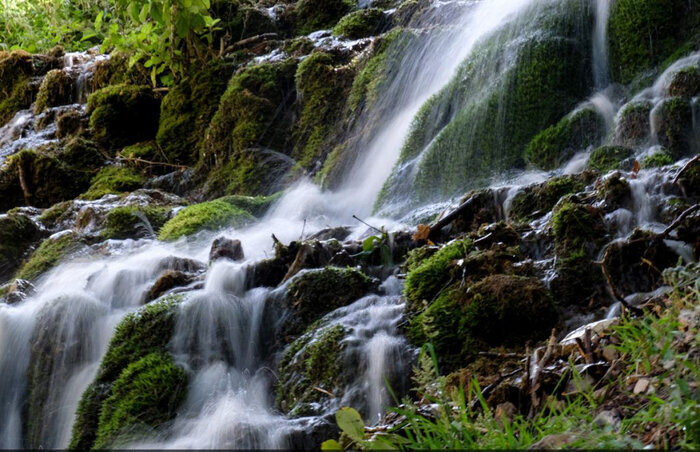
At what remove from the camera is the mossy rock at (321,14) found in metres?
10.1

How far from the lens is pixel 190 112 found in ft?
30.5

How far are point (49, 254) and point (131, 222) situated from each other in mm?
819

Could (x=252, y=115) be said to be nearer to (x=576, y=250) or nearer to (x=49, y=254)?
(x=49, y=254)

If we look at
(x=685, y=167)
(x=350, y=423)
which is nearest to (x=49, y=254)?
(x=350, y=423)

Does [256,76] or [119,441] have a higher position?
[256,76]

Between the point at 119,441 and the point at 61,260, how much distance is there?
3.19 metres

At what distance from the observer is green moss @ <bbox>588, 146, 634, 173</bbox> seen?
4.69 meters

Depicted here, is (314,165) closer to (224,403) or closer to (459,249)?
(459,249)

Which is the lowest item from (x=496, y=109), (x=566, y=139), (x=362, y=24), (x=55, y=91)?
(x=566, y=139)

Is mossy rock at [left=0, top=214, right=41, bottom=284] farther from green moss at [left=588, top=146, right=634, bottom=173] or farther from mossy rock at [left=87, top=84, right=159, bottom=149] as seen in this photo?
green moss at [left=588, top=146, right=634, bottom=173]

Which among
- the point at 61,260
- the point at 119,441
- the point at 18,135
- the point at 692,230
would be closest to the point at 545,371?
the point at 692,230

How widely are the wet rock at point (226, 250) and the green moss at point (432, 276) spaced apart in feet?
5.38

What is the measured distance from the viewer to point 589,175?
4.27 m

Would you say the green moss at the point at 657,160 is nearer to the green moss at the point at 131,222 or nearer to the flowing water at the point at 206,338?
the flowing water at the point at 206,338
